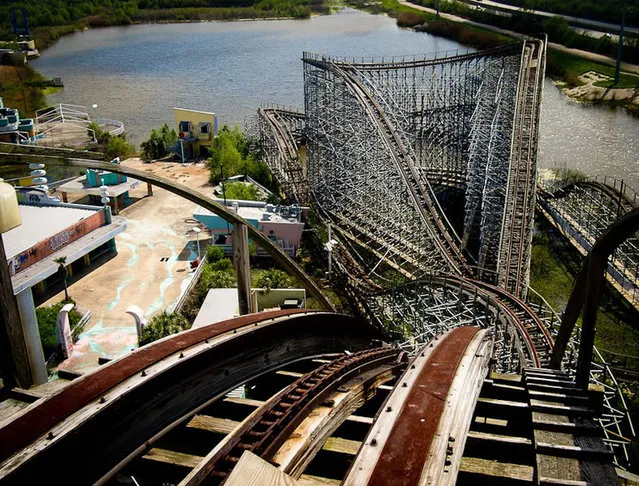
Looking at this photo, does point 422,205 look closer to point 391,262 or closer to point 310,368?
point 391,262

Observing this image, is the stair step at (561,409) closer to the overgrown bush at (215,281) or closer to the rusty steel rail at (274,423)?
the rusty steel rail at (274,423)

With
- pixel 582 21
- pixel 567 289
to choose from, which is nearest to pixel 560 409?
pixel 567 289

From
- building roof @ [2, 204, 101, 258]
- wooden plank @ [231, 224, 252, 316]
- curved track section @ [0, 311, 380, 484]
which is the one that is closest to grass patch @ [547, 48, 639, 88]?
building roof @ [2, 204, 101, 258]

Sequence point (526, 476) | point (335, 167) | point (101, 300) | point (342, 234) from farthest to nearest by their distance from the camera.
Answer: point (335, 167) < point (342, 234) < point (101, 300) < point (526, 476)

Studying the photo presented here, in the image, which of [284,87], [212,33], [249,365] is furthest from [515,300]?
[212,33]

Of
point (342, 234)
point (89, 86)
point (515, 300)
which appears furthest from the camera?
point (89, 86)

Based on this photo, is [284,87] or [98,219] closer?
[98,219]

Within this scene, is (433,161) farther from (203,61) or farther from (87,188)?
(203,61)

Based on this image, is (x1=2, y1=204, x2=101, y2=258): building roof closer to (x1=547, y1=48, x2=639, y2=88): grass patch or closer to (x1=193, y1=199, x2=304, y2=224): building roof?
(x1=193, y1=199, x2=304, y2=224): building roof
